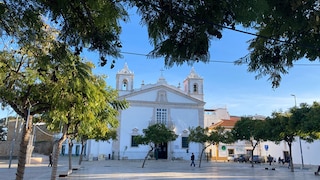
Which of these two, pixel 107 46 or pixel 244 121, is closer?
pixel 107 46

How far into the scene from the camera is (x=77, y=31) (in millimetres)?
3283


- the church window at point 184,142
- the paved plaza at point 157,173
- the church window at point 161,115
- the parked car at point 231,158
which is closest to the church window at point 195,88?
the church window at point 161,115

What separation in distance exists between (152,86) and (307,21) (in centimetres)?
4514

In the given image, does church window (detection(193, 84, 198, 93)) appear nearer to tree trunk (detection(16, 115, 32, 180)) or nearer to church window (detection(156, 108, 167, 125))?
church window (detection(156, 108, 167, 125))

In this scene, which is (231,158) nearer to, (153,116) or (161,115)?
(161,115)

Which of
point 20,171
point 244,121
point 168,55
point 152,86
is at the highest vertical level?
point 152,86

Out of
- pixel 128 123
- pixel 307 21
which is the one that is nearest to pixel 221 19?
pixel 307 21

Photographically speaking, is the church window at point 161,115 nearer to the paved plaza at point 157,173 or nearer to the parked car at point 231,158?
the parked car at point 231,158

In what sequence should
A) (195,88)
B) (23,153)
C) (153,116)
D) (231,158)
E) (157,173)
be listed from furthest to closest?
(195,88)
(231,158)
(153,116)
(157,173)
(23,153)

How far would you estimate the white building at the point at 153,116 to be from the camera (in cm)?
4497

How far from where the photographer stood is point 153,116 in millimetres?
47219

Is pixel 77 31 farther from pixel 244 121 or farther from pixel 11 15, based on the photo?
pixel 244 121

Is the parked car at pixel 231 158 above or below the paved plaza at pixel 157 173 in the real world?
above

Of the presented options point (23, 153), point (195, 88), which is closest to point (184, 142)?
point (195, 88)
